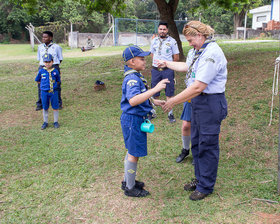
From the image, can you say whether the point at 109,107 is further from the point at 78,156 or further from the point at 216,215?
the point at 216,215

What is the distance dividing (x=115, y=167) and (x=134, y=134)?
4.49 feet

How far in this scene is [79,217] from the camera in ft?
11.2

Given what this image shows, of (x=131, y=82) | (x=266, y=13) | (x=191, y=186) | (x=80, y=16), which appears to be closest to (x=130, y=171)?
(x=191, y=186)

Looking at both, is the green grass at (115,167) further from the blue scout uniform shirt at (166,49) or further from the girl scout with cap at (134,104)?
the blue scout uniform shirt at (166,49)

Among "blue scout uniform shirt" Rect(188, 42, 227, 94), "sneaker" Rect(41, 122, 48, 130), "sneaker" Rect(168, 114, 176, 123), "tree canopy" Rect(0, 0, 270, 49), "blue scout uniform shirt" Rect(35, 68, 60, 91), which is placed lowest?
"sneaker" Rect(41, 122, 48, 130)

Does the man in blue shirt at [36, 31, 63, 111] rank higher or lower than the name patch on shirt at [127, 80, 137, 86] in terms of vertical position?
higher

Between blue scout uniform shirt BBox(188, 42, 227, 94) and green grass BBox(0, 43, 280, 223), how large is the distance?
1444 millimetres

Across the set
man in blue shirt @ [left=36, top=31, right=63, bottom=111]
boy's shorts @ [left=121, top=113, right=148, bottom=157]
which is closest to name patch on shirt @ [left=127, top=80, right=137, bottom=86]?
boy's shorts @ [left=121, top=113, right=148, bottom=157]

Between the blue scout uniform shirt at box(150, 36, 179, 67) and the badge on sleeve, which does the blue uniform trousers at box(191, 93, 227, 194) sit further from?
the blue scout uniform shirt at box(150, 36, 179, 67)

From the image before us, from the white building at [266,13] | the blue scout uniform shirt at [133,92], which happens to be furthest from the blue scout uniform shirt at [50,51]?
the white building at [266,13]

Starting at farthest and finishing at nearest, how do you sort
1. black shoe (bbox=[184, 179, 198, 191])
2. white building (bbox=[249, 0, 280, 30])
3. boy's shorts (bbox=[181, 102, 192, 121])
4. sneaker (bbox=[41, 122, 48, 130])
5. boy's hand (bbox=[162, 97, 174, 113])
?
white building (bbox=[249, 0, 280, 30]) < sneaker (bbox=[41, 122, 48, 130]) < boy's shorts (bbox=[181, 102, 192, 121]) < black shoe (bbox=[184, 179, 198, 191]) < boy's hand (bbox=[162, 97, 174, 113])

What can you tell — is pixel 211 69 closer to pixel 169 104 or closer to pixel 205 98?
pixel 205 98

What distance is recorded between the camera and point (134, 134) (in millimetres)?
3527

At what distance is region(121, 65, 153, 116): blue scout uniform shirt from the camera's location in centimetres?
331
